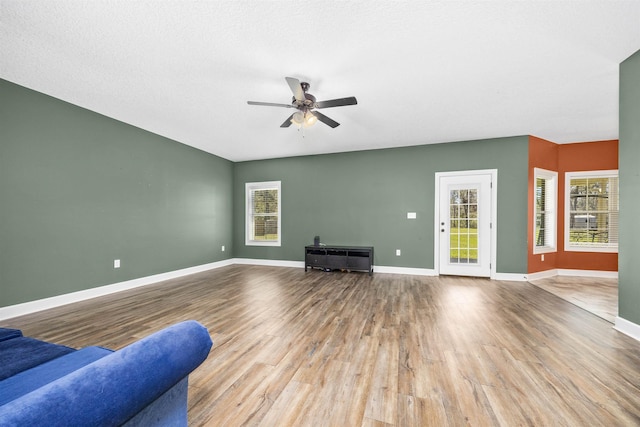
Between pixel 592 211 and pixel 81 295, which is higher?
pixel 592 211

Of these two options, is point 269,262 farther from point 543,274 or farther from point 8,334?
point 543,274

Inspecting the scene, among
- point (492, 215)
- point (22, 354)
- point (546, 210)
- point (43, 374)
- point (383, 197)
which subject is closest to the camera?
point (43, 374)

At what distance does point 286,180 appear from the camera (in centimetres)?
625

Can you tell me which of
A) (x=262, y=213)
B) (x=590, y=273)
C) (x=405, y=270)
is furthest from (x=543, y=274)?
(x=262, y=213)

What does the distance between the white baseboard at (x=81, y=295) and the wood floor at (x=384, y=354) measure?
195 millimetres

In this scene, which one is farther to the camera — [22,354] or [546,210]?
[546,210]

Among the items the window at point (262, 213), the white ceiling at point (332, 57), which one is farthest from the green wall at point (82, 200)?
the window at point (262, 213)

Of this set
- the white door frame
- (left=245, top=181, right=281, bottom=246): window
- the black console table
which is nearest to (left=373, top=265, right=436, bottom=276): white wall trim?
the white door frame

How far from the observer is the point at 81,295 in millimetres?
3482

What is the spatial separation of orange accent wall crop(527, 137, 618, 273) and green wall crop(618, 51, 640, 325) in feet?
7.21

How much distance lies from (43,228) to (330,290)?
12.8 feet

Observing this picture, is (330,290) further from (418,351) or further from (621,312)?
(621,312)

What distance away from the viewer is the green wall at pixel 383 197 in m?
4.75

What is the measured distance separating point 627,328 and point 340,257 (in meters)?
3.91
